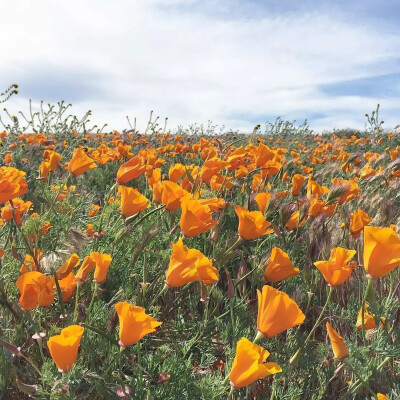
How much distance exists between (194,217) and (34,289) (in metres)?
0.57

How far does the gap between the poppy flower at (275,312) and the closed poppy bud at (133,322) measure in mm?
284

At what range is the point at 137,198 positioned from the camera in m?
1.81

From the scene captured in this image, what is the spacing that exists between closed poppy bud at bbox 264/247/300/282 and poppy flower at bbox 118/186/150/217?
0.55 meters

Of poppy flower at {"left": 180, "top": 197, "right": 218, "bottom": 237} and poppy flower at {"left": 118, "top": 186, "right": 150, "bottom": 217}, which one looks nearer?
poppy flower at {"left": 180, "top": 197, "right": 218, "bottom": 237}

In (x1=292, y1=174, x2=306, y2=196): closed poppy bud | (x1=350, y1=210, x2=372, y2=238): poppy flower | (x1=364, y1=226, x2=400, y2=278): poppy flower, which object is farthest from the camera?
(x1=292, y1=174, x2=306, y2=196): closed poppy bud

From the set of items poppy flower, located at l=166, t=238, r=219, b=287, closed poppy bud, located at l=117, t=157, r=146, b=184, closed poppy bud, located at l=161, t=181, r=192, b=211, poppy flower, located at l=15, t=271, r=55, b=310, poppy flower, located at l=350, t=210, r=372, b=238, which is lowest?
poppy flower, located at l=15, t=271, r=55, b=310

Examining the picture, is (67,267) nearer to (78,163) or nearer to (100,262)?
(100,262)

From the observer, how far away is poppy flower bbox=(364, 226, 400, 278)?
1321 mm

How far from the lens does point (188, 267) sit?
141 centimetres

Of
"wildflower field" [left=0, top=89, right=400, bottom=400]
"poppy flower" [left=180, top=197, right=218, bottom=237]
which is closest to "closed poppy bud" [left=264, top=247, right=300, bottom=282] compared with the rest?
"wildflower field" [left=0, top=89, right=400, bottom=400]

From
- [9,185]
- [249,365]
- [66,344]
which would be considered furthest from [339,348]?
[9,185]

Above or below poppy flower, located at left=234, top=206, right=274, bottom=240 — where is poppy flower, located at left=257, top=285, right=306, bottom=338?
below

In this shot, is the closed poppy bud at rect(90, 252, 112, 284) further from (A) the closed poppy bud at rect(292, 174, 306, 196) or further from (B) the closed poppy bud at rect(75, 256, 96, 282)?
(A) the closed poppy bud at rect(292, 174, 306, 196)

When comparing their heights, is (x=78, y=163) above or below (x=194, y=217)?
above
